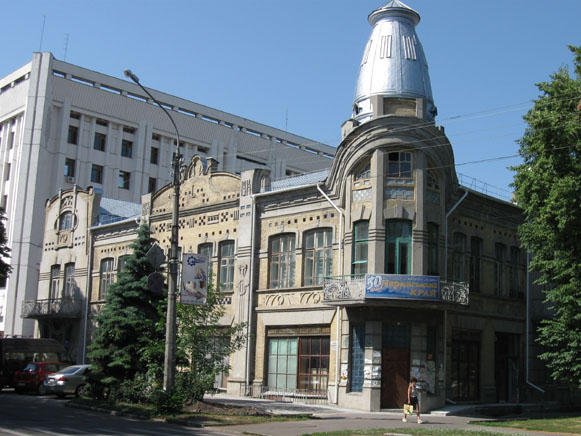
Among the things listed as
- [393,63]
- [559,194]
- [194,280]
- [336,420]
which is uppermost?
[393,63]

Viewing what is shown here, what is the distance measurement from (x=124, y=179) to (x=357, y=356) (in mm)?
35132

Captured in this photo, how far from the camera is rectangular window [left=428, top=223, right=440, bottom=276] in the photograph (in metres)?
27.7

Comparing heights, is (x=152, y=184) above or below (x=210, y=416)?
above

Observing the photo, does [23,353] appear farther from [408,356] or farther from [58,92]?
[58,92]

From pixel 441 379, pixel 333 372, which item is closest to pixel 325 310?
pixel 333 372

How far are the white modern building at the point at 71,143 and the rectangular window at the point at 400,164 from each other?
24.4 meters

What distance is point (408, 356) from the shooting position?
2656 centimetres

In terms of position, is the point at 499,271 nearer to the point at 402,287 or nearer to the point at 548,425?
the point at 402,287

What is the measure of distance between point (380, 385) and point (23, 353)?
17.9 metres

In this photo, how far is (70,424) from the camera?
18.8 m

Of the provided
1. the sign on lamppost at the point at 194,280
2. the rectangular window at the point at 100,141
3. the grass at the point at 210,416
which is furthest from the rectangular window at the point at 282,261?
the rectangular window at the point at 100,141

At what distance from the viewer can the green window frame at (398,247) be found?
87.8ft

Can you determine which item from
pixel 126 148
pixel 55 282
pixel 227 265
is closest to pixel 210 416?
pixel 227 265

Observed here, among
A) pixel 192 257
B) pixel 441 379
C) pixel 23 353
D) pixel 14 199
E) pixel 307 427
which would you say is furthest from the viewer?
pixel 14 199
